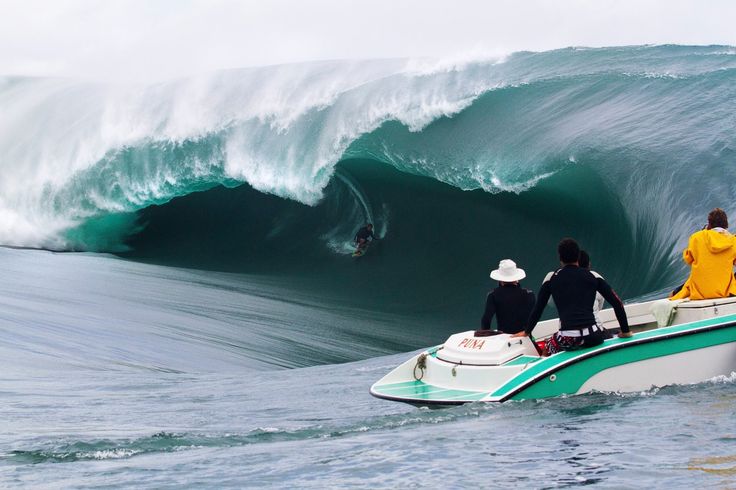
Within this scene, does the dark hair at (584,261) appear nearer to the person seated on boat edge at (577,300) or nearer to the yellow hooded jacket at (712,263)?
the person seated on boat edge at (577,300)

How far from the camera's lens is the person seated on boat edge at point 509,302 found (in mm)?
8773

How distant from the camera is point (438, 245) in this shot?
19.3 meters

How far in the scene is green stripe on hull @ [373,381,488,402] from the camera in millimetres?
8227

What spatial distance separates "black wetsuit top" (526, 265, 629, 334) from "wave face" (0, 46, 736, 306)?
6.20 meters

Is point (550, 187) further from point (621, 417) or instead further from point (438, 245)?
point (621, 417)

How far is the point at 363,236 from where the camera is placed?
2031cm

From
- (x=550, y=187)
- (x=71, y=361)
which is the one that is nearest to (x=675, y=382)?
(x=71, y=361)

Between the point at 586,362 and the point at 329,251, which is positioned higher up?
the point at 329,251

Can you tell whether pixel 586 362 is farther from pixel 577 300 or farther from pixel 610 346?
pixel 577 300

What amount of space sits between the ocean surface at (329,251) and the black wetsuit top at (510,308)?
1012 millimetres

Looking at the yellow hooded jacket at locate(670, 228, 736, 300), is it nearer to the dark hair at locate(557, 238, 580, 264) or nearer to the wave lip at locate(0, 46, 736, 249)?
the dark hair at locate(557, 238, 580, 264)

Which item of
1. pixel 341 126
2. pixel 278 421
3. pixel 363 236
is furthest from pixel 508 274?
pixel 341 126

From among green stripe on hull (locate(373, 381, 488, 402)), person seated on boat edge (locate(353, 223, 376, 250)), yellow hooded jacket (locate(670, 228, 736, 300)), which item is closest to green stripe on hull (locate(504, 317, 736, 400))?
green stripe on hull (locate(373, 381, 488, 402))

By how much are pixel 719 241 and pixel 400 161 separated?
12710 mm
